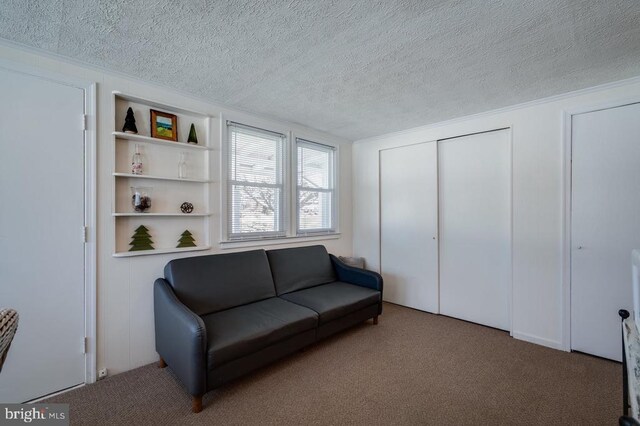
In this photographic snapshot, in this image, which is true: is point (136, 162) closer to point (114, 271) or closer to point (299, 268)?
point (114, 271)

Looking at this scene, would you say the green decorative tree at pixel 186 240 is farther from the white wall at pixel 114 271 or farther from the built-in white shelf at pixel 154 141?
the built-in white shelf at pixel 154 141

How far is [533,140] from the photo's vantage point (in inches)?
111

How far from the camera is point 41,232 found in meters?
1.96

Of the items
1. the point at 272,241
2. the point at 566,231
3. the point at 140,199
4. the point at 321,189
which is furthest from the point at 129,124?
the point at 566,231

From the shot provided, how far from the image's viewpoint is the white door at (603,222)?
2.37m

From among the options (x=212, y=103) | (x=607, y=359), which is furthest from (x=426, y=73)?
(x=607, y=359)

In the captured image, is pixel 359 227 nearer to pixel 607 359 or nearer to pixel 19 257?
pixel 607 359

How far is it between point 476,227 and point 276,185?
8.05 feet

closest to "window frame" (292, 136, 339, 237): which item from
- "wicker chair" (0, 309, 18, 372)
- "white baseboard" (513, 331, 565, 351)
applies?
"white baseboard" (513, 331, 565, 351)

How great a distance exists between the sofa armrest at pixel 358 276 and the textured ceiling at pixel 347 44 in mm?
1948

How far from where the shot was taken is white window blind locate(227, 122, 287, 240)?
3.05m

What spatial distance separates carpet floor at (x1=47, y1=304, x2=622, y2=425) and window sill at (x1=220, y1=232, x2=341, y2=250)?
123 cm

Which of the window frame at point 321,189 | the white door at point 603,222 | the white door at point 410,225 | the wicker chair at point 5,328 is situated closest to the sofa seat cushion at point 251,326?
the wicker chair at point 5,328

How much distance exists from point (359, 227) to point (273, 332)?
251 centimetres
